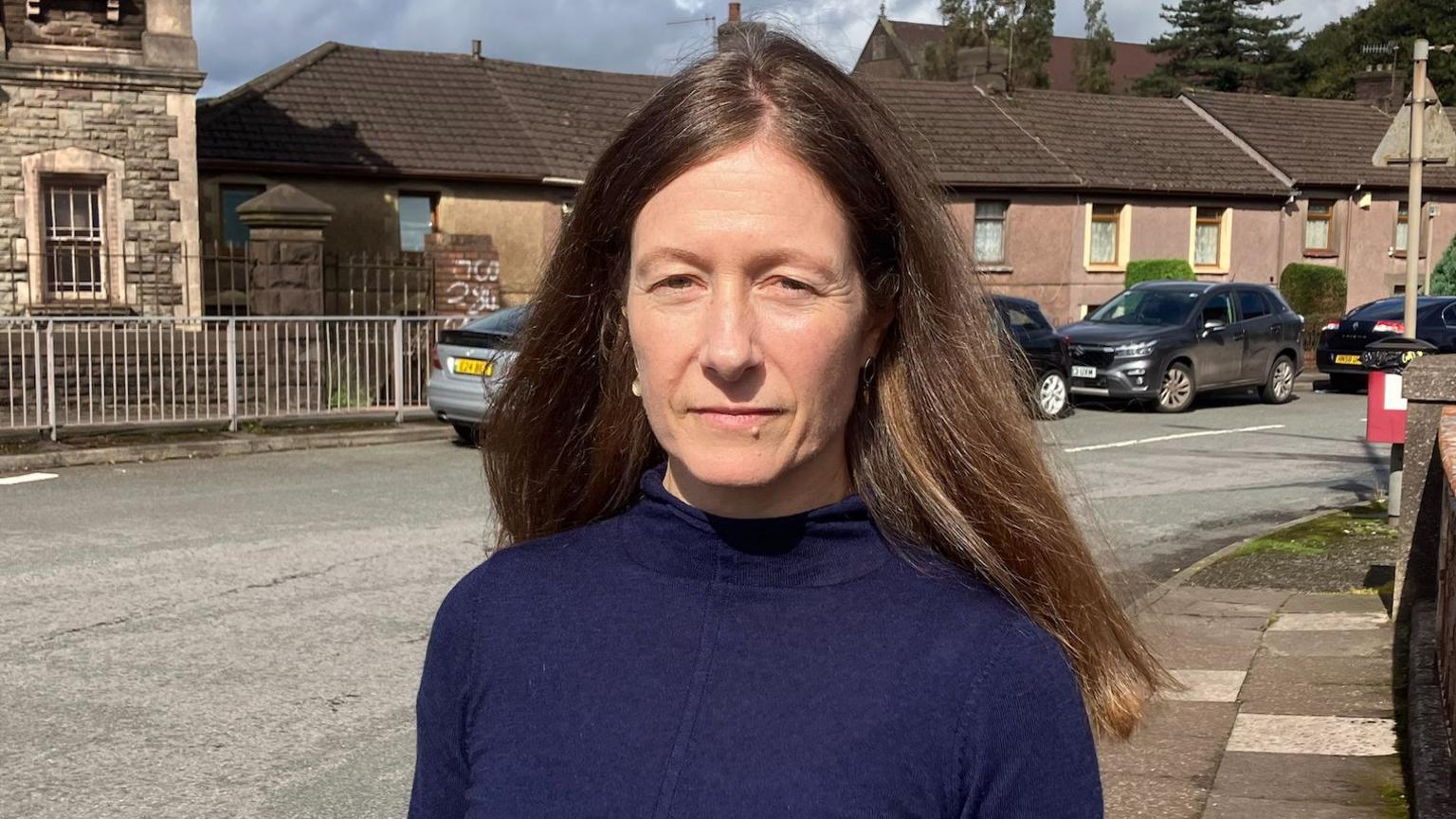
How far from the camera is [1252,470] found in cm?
1398

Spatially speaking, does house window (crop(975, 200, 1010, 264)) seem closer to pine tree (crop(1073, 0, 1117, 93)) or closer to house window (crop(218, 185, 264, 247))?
house window (crop(218, 185, 264, 247))

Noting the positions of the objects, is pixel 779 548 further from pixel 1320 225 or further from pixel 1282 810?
pixel 1320 225

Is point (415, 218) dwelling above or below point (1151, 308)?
above

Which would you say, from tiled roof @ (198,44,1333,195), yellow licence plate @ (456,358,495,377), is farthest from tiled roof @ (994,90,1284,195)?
yellow licence plate @ (456,358,495,377)

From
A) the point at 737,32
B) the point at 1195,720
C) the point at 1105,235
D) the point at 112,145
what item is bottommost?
the point at 1195,720

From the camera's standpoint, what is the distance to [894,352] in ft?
6.31

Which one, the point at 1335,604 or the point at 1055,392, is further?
the point at 1055,392

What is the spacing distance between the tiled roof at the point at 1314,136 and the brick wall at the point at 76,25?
27.6 m

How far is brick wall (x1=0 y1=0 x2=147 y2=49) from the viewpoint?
62.5 feet

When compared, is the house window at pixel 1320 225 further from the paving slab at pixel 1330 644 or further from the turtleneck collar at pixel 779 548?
the turtleneck collar at pixel 779 548

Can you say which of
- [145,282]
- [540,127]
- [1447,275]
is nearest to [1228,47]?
[1447,275]

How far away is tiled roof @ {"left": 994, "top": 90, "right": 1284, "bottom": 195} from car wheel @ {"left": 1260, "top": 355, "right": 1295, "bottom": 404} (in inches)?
503

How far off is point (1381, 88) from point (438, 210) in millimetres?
31219

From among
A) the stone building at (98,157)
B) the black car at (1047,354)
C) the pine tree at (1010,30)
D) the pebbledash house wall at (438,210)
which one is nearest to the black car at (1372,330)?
the black car at (1047,354)
